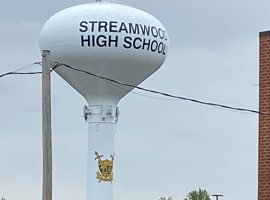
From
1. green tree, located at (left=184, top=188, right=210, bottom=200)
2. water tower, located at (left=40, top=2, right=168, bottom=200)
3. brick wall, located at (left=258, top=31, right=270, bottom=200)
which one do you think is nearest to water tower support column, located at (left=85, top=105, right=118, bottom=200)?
water tower, located at (left=40, top=2, right=168, bottom=200)

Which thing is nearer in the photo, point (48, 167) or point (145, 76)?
point (48, 167)

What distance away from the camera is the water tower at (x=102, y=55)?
37500mm

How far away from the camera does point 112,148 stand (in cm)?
3959

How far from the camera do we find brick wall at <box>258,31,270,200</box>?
24.1m

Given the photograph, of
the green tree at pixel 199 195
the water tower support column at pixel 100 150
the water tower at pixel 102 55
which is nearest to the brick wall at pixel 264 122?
the water tower at pixel 102 55

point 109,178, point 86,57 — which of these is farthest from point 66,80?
point 109,178

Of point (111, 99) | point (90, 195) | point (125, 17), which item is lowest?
point (90, 195)

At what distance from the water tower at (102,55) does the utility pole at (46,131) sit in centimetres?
1278

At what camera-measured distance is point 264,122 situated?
24.3 meters

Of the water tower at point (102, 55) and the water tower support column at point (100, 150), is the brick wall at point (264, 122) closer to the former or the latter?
the water tower at point (102, 55)

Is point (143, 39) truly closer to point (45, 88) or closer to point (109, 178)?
point (109, 178)

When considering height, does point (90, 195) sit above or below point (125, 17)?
below

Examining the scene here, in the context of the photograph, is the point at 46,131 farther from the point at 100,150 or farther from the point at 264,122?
the point at 100,150

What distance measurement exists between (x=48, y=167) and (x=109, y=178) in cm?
1534
